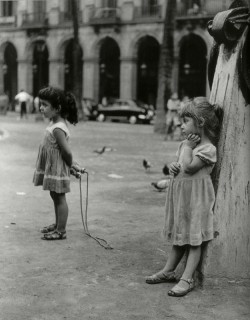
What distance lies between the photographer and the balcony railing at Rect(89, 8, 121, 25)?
132ft

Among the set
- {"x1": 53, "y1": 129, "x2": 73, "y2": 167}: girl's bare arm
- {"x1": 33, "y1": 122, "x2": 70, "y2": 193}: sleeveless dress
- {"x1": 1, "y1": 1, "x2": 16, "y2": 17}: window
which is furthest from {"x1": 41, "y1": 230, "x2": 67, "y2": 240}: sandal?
{"x1": 1, "y1": 1, "x2": 16, "y2": 17}: window

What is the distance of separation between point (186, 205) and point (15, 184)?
528cm

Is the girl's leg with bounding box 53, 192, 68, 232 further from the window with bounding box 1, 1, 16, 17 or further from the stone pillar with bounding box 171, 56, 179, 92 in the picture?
the window with bounding box 1, 1, 16, 17

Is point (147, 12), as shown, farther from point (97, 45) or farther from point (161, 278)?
point (161, 278)

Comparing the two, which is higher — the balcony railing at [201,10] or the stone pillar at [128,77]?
the balcony railing at [201,10]

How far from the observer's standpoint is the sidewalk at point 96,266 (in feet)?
12.4

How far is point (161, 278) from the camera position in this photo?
4.33 meters

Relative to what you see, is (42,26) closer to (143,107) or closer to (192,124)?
(143,107)

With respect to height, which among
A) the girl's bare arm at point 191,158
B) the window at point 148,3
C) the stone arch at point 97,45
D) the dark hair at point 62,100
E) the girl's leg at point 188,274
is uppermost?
the window at point 148,3

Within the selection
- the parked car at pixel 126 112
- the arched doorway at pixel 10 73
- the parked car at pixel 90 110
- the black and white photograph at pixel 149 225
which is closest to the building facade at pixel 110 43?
the arched doorway at pixel 10 73

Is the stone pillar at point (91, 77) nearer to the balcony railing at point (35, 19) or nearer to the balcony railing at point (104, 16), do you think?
the balcony railing at point (104, 16)

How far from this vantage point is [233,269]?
171 inches

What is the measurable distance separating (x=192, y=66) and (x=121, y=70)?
4550mm

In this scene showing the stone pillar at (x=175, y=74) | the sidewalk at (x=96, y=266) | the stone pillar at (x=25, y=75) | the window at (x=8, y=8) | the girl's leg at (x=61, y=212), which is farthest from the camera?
the window at (x=8, y=8)
